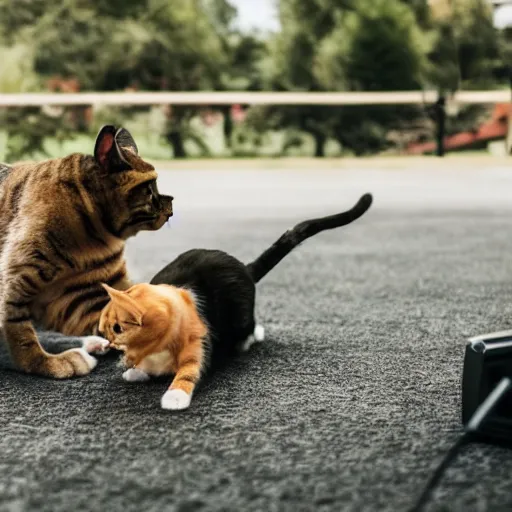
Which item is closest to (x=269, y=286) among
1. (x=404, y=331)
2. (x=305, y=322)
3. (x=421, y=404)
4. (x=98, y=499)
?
(x=305, y=322)

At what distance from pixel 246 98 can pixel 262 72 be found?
8 centimetres

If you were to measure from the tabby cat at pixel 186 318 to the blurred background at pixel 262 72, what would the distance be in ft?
2.20

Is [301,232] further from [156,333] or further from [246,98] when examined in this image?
[246,98]

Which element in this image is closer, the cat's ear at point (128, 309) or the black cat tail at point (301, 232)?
the cat's ear at point (128, 309)

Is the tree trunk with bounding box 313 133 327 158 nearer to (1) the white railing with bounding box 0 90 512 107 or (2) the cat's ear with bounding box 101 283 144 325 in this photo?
(1) the white railing with bounding box 0 90 512 107

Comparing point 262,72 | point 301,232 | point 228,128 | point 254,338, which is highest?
point 262,72

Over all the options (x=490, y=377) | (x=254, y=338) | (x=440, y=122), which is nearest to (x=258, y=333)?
(x=254, y=338)

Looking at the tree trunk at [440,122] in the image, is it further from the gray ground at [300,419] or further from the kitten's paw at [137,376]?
the kitten's paw at [137,376]

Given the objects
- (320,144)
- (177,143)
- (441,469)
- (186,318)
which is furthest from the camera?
(320,144)

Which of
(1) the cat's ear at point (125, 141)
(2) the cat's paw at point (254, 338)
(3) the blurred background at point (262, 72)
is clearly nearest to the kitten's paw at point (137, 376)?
(2) the cat's paw at point (254, 338)

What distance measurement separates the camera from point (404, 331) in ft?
3.14

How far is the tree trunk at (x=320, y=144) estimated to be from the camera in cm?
176

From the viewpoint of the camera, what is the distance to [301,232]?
90 cm

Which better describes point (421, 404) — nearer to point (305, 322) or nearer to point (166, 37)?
point (305, 322)
